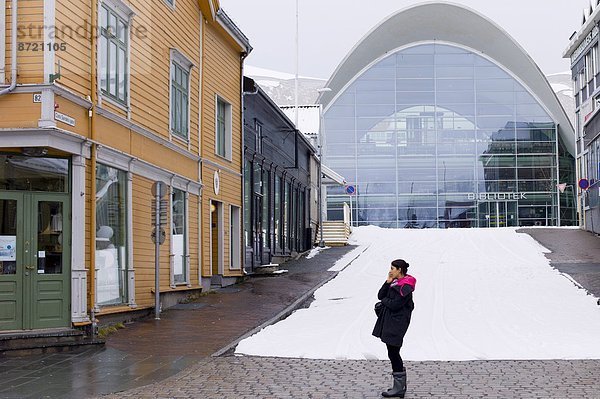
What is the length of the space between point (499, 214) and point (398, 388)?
5000 cm

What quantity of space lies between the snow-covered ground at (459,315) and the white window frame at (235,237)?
9.63 ft

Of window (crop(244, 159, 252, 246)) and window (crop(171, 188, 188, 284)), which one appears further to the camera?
window (crop(244, 159, 252, 246))

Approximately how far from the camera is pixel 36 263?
13195 millimetres

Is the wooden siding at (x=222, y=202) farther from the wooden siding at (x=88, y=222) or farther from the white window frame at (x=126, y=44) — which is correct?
the wooden siding at (x=88, y=222)

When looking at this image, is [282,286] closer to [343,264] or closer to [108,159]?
[343,264]

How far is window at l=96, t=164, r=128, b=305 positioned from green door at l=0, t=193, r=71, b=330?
3.55 ft

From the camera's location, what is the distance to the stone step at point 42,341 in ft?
40.4

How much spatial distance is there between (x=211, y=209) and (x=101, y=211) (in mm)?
7897

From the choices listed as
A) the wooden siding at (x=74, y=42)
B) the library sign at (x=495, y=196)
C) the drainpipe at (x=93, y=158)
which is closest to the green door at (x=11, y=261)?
the drainpipe at (x=93, y=158)

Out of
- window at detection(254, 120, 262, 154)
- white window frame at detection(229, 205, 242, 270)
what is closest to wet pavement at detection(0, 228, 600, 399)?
white window frame at detection(229, 205, 242, 270)

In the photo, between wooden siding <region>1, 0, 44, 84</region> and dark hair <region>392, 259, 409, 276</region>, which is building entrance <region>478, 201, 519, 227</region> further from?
dark hair <region>392, 259, 409, 276</region>

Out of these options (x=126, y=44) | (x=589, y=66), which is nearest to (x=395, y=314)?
(x=126, y=44)

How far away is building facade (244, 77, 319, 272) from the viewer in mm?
26609

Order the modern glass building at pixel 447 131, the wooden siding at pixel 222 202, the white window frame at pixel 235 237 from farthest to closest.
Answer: the modern glass building at pixel 447 131, the white window frame at pixel 235 237, the wooden siding at pixel 222 202
